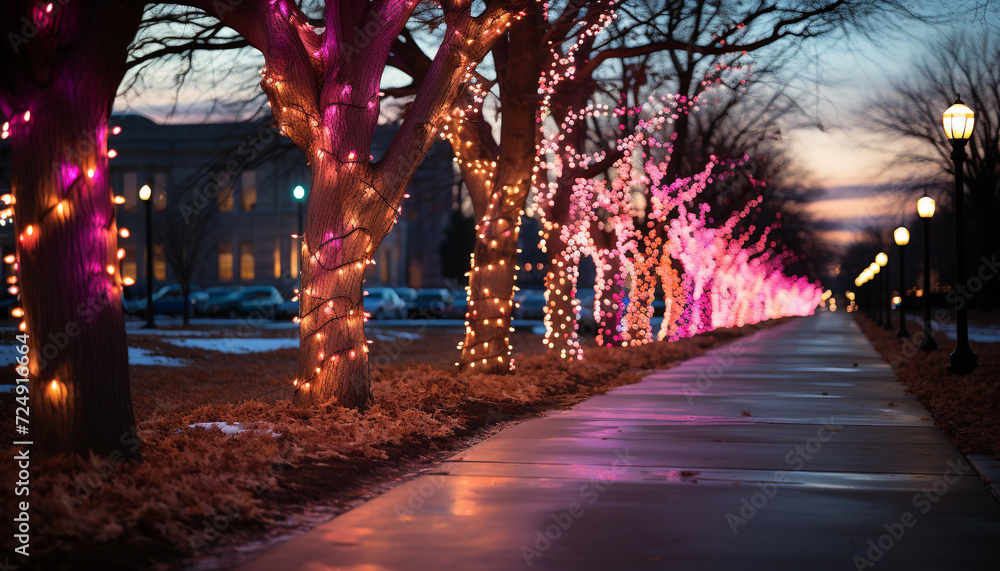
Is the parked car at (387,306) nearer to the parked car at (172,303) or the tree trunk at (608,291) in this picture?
the parked car at (172,303)

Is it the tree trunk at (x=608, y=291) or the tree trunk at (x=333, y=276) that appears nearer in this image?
the tree trunk at (x=333, y=276)

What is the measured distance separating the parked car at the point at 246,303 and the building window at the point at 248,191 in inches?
528

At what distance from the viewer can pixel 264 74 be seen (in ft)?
33.9

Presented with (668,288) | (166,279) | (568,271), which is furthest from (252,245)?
(568,271)

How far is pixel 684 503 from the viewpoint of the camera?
7.01 m

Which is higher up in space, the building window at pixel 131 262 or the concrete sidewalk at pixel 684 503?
the building window at pixel 131 262

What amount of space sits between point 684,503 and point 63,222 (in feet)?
15.2

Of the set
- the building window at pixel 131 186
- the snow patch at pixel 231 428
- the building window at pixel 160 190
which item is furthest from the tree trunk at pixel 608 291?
the building window at pixel 131 186

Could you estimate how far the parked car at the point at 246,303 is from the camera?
51.8 metres

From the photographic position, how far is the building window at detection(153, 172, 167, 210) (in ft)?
177

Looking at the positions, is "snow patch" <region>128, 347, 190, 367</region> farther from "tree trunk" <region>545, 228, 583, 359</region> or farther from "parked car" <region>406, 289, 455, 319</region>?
"parked car" <region>406, 289, 455, 319</region>

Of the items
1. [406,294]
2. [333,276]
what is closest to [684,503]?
[333,276]

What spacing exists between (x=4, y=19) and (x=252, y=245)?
6383 cm

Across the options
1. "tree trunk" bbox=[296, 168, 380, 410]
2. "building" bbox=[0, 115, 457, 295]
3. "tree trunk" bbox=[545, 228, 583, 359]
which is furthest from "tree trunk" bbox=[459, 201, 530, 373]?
"building" bbox=[0, 115, 457, 295]
